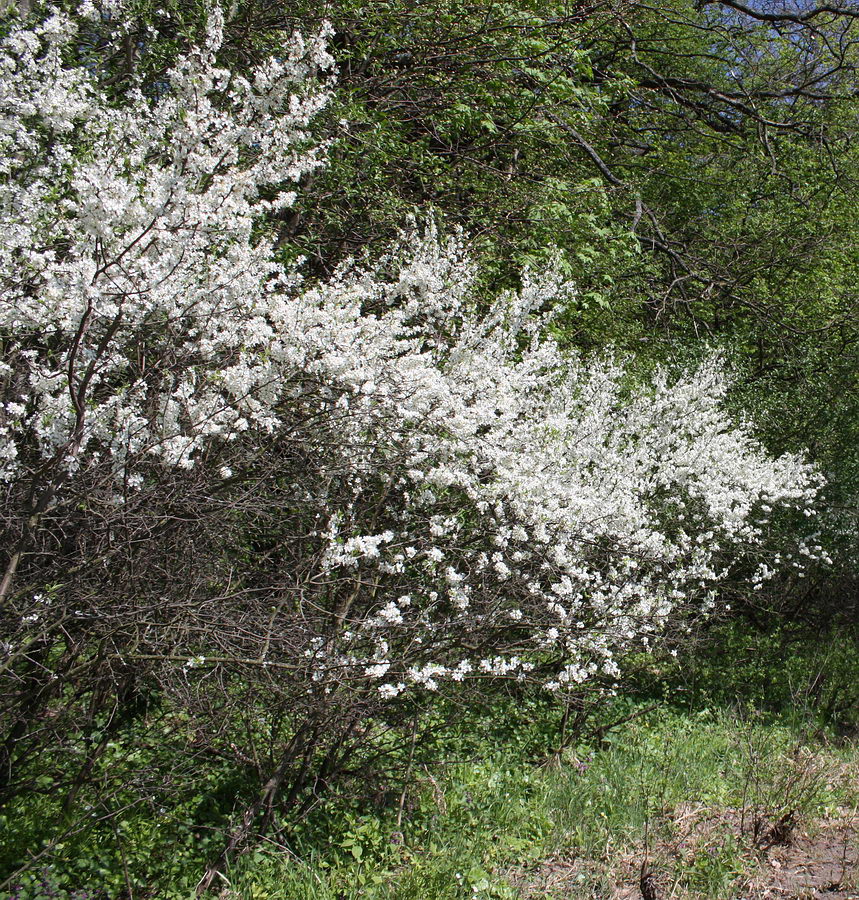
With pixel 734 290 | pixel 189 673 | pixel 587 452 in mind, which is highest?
pixel 734 290

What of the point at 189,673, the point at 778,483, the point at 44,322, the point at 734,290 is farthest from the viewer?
the point at 734,290

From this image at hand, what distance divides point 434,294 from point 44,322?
8.32ft

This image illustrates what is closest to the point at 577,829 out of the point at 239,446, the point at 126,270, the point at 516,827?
the point at 516,827

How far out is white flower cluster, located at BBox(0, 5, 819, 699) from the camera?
122 inches

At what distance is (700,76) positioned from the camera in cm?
1195

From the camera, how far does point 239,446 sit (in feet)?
11.9

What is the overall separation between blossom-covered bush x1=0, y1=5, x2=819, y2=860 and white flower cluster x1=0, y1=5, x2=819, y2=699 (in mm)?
20

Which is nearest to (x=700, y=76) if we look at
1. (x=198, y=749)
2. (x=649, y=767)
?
(x=649, y=767)

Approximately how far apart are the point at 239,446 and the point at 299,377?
533 millimetres

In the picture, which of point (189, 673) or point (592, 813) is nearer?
point (189, 673)

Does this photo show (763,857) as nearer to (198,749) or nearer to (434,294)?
(198,749)

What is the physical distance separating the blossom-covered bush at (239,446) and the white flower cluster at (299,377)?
0.02m

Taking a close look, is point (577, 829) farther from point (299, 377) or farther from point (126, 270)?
point (126, 270)

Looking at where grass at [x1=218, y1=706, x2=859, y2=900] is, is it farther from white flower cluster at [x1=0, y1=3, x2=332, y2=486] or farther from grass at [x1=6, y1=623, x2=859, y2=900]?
white flower cluster at [x1=0, y1=3, x2=332, y2=486]
